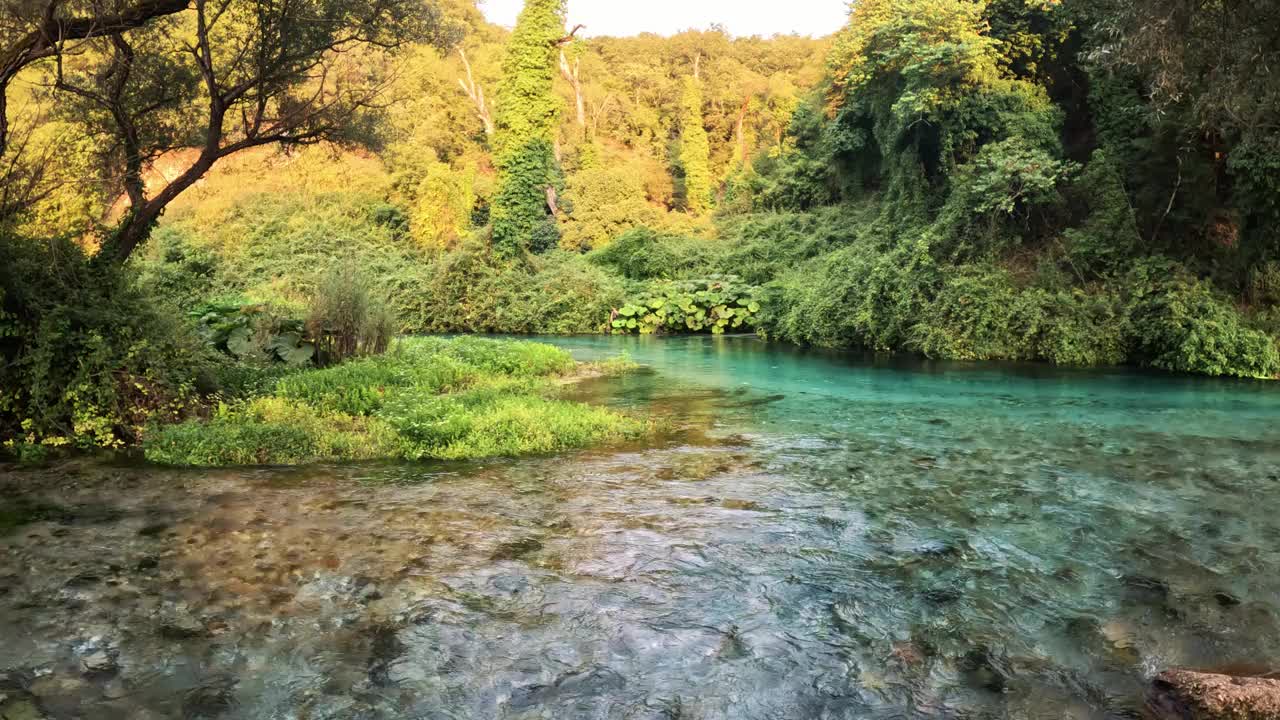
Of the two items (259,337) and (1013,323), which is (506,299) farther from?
(1013,323)

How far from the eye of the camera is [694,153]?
46.3 m

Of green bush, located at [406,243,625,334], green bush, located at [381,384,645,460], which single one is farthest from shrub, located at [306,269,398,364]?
green bush, located at [406,243,625,334]

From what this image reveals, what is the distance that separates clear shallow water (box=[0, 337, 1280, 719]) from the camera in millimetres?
3713

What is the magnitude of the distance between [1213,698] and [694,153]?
44974mm

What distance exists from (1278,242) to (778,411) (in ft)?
36.7

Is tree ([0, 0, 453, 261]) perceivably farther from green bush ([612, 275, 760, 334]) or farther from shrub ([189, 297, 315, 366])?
green bush ([612, 275, 760, 334])

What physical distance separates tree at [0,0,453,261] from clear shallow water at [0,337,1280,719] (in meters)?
4.71

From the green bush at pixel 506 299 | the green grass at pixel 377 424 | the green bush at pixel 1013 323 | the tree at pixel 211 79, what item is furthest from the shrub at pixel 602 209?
the green grass at pixel 377 424

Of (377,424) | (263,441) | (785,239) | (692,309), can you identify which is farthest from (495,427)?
(785,239)

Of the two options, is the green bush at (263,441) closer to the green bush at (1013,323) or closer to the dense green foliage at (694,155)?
the green bush at (1013,323)

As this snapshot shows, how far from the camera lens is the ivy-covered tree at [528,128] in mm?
34438

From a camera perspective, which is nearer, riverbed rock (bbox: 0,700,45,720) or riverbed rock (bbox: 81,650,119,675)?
riverbed rock (bbox: 0,700,45,720)

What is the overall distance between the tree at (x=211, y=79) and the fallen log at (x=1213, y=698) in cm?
1007

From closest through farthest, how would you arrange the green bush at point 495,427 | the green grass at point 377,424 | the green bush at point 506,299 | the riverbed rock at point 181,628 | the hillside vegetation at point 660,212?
the riverbed rock at point 181,628
the green grass at point 377,424
the green bush at point 495,427
the hillside vegetation at point 660,212
the green bush at point 506,299
